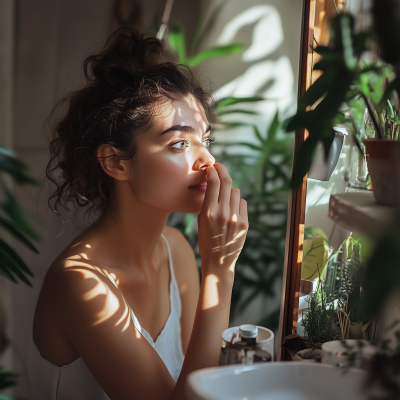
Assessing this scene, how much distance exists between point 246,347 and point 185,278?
0.71 m

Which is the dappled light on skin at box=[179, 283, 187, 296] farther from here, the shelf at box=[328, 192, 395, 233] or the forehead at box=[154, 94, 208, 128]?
the shelf at box=[328, 192, 395, 233]

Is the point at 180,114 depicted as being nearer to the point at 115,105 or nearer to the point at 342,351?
the point at 115,105

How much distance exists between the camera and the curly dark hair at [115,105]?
41.0 inches

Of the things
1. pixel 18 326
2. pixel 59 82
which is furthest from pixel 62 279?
pixel 59 82

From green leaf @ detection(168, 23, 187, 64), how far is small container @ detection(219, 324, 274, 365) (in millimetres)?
1200

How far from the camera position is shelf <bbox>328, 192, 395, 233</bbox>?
0.56m

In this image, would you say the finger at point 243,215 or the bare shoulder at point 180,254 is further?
the bare shoulder at point 180,254

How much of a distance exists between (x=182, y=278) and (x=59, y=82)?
2.93 feet

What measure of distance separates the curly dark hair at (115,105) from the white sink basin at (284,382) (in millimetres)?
667

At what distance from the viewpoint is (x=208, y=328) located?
884mm

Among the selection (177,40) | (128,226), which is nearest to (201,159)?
(128,226)

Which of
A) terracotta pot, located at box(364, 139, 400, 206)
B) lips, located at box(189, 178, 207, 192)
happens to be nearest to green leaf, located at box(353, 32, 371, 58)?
terracotta pot, located at box(364, 139, 400, 206)

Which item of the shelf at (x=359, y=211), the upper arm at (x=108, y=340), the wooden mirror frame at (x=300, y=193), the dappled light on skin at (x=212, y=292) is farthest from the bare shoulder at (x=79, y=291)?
the shelf at (x=359, y=211)

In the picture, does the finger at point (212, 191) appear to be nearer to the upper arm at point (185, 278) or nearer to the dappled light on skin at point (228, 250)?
the dappled light on skin at point (228, 250)
